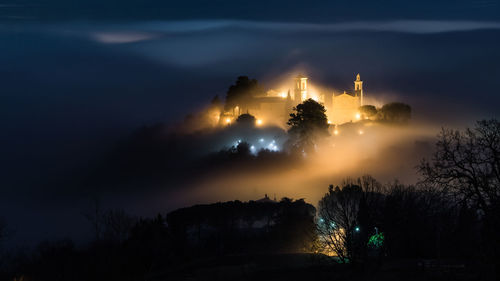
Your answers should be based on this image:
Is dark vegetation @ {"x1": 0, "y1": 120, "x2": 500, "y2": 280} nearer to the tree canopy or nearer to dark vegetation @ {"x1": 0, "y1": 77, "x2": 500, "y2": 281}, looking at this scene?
dark vegetation @ {"x1": 0, "y1": 77, "x2": 500, "y2": 281}

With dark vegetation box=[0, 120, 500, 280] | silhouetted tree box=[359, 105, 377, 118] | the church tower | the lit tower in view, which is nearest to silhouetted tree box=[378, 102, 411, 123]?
silhouetted tree box=[359, 105, 377, 118]

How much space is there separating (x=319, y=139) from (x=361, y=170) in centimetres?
693

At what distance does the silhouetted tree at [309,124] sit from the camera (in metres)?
69.4

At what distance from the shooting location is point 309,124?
69.5 m

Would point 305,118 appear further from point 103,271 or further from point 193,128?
point 103,271

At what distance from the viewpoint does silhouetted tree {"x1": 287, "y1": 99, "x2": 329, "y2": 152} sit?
69.4m

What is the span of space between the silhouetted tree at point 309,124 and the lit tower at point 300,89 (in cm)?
619

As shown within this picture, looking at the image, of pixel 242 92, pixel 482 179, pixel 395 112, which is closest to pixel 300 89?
pixel 242 92

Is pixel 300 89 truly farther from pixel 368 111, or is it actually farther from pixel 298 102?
pixel 368 111

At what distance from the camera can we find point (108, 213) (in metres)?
56.6

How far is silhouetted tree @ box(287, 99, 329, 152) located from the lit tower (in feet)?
20.3

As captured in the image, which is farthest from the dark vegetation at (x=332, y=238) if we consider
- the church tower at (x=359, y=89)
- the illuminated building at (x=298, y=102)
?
the church tower at (x=359, y=89)

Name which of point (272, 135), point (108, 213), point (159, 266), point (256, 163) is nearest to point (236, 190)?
point (256, 163)

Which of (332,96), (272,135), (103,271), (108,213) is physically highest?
(332,96)
